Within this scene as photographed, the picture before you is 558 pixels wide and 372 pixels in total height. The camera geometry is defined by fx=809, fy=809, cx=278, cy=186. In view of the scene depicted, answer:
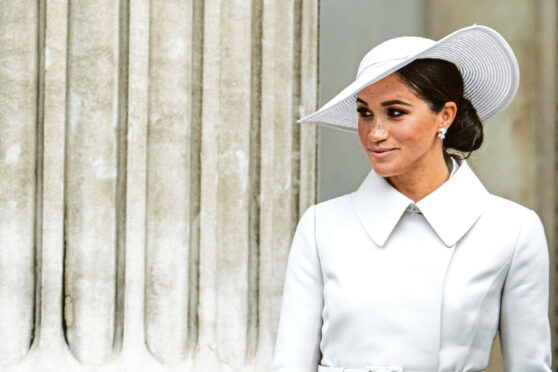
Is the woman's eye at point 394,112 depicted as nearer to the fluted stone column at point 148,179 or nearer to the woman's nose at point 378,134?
the woman's nose at point 378,134

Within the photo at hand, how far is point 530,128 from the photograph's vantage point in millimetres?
4086

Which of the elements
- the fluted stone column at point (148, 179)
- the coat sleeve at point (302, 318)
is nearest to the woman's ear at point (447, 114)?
the coat sleeve at point (302, 318)

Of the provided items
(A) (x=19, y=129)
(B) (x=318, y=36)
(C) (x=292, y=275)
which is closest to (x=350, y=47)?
(B) (x=318, y=36)

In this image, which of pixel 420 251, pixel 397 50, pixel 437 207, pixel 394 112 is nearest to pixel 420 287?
pixel 420 251

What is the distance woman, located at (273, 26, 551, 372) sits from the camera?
7.14 feet

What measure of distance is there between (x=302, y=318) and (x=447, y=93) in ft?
2.46

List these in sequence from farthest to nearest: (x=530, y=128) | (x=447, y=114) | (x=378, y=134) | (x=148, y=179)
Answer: (x=530, y=128) < (x=148, y=179) < (x=447, y=114) < (x=378, y=134)

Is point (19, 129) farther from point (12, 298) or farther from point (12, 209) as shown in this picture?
point (12, 298)

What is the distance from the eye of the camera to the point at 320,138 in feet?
13.0

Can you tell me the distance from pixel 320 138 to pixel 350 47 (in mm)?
490

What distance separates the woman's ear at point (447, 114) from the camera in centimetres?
225

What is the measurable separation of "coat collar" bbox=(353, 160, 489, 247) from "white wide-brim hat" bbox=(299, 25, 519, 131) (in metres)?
0.23

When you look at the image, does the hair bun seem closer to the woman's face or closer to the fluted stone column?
the woman's face

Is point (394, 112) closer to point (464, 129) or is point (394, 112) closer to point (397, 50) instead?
point (397, 50)
